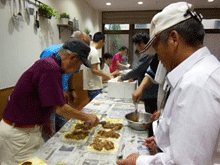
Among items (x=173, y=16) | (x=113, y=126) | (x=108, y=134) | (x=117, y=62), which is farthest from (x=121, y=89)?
(x=117, y=62)

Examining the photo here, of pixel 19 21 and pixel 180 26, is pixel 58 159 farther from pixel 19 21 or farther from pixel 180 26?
pixel 19 21

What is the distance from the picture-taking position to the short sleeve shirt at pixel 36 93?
119 centimetres

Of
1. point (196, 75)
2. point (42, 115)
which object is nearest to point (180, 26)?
point (196, 75)

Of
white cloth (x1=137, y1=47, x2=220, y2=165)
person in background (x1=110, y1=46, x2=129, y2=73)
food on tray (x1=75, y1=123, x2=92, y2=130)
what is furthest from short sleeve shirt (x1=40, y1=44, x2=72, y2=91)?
person in background (x1=110, y1=46, x2=129, y2=73)

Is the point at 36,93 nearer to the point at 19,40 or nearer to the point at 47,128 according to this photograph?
the point at 47,128

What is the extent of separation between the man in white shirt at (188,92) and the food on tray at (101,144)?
417 millimetres

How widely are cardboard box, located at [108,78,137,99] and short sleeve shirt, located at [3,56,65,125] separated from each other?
1.25 meters

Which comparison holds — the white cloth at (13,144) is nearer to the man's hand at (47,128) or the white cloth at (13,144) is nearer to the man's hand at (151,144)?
the man's hand at (47,128)

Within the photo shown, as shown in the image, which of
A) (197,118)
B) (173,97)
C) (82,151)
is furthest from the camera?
(82,151)

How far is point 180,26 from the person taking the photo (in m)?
0.71

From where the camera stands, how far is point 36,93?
51.6 inches

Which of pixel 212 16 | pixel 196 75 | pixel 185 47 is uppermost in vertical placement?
pixel 212 16

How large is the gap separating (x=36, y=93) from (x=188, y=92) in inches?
43.6

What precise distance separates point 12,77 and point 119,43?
530cm
